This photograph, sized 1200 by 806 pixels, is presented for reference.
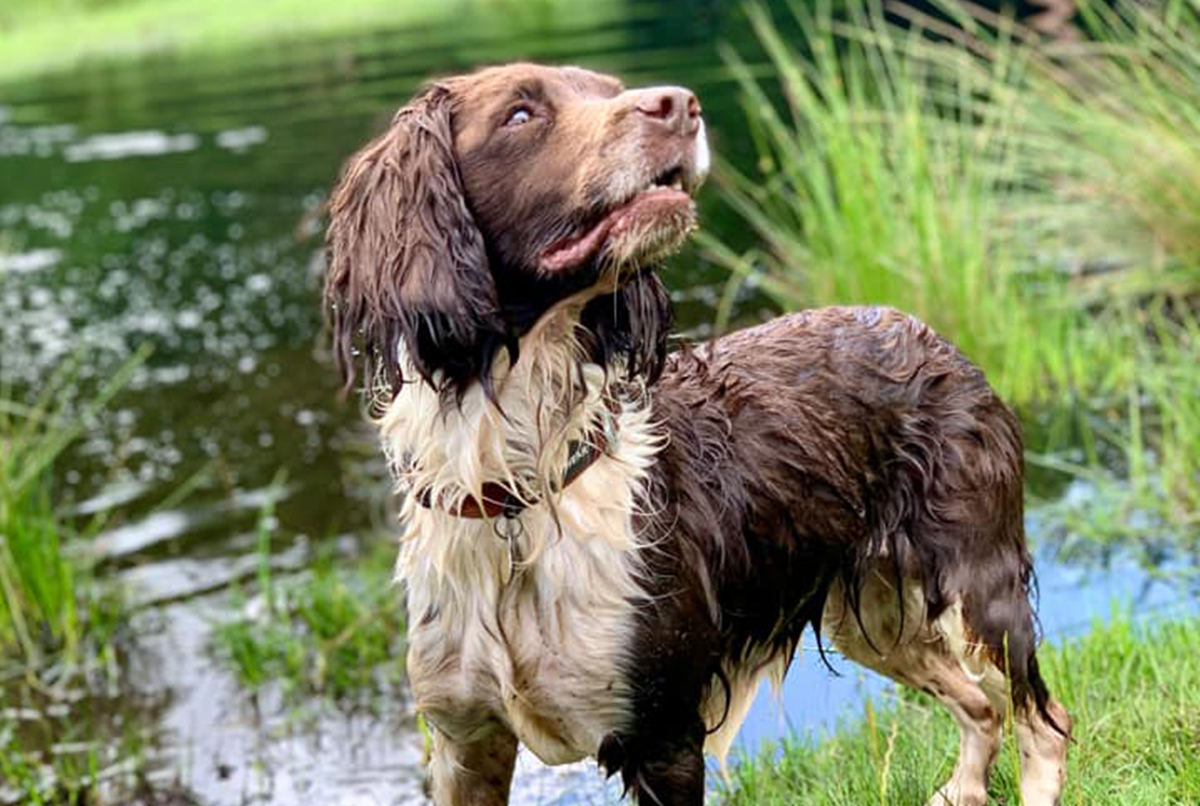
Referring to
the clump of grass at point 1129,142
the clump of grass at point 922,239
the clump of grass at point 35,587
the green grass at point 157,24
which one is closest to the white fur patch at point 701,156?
the clump of grass at point 35,587

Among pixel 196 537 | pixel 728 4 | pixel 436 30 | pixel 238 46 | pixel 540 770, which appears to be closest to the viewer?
pixel 540 770

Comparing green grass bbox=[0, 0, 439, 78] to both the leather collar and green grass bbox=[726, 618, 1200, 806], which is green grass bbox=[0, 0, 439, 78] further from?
the leather collar

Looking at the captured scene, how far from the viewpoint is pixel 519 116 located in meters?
3.13

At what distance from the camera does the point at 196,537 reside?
790 centimetres

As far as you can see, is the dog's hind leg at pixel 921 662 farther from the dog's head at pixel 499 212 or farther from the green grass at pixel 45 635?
the green grass at pixel 45 635

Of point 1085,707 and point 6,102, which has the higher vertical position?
point 1085,707

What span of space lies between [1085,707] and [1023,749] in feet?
1.55

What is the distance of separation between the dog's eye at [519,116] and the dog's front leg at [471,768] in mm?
1256

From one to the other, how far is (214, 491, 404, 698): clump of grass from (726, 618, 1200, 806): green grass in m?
1.94

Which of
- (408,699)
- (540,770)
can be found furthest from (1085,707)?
(408,699)

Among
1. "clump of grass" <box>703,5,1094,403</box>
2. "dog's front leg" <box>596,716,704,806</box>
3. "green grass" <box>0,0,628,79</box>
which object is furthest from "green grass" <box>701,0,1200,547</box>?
"green grass" <box>0,0,628,79</box>

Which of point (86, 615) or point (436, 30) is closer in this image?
point (86, 615)

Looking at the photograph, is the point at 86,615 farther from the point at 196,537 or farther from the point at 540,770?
the point at 540,770

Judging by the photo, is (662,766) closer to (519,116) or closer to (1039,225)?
(519,116)
